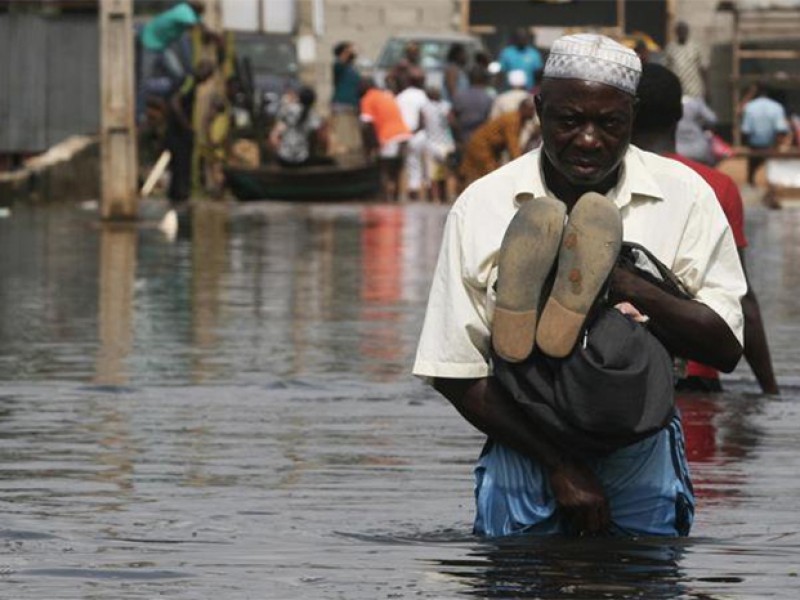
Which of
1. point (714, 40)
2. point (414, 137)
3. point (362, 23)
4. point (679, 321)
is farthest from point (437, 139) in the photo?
point (679, 321)

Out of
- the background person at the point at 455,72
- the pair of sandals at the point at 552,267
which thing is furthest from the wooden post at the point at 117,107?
the pair of sandals at the point at 552,267

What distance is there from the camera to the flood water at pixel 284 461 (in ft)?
22.3

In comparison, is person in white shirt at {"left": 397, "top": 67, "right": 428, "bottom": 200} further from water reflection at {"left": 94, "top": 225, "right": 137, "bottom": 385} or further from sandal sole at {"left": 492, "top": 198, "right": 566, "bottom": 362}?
sandal sole at {"left": 492, "top": 198, "right": 566, "bottom": 362}

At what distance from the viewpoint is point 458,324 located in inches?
241

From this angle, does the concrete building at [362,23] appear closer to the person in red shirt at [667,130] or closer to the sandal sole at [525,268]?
the person in red shirt at [667,130]

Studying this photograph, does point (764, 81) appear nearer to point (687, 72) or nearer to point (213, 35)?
point (687, 72)

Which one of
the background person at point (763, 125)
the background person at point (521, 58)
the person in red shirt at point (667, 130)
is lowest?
the background person at point (763, 125)

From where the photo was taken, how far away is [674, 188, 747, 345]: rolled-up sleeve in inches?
241

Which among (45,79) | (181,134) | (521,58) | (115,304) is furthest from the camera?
(521,58)

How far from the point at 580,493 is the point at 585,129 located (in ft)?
2.47

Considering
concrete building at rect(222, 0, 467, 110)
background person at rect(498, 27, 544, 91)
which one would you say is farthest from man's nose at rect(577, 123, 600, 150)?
concrete building at rect(222, 0, 467, 110)

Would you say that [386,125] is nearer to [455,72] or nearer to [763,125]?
[455,72]

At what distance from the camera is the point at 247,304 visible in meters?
17.1

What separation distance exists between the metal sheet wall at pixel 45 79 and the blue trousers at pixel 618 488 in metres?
28.4
